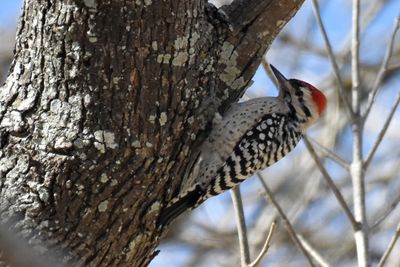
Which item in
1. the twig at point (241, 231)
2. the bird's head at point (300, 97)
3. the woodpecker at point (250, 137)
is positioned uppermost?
the bird's head at point (300, 97)

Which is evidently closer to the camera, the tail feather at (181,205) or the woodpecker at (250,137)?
the tail feather at (181,205)

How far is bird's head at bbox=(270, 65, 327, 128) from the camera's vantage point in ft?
15.9

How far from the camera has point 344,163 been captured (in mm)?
3951

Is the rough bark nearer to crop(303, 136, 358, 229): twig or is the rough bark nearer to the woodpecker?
the woodpecker

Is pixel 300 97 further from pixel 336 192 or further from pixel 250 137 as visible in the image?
pixel 336 192

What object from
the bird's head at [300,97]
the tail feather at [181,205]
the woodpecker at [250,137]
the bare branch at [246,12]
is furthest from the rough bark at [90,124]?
the bird's head at [300,97]

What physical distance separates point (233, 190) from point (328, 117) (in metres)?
4.62

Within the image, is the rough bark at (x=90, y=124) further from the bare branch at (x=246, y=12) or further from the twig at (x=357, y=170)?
the twig at (x=357, y=170)

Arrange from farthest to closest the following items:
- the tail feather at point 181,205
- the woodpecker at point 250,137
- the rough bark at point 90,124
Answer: the woodpecker at point 250,137
the tail feather at point 181,205
the rough bark at point 90,124

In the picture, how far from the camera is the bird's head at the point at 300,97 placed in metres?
4.85

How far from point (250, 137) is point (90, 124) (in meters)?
1.50

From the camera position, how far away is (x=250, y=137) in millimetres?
4352

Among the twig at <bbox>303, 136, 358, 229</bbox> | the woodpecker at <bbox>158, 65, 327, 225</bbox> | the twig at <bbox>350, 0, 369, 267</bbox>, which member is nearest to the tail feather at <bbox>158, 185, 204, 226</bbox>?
the woodpecker at <bbox>158, 65, 327, 225</bbox>

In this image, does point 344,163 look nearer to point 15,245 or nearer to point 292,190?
point 15,245
